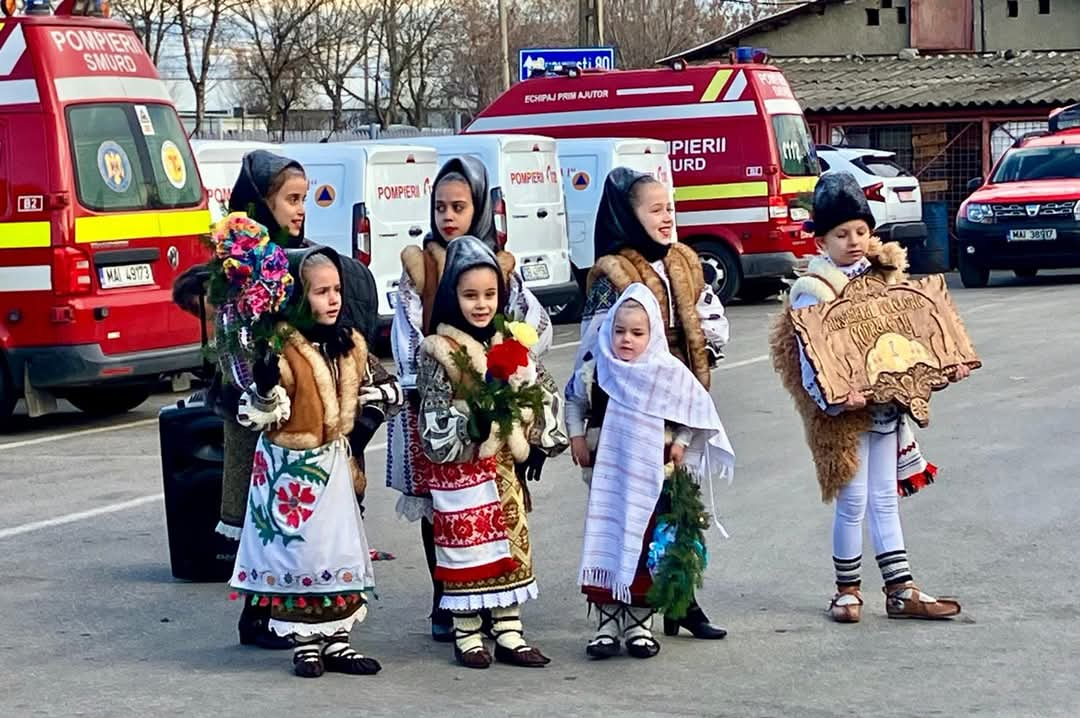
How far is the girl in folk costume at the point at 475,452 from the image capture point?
264 inches

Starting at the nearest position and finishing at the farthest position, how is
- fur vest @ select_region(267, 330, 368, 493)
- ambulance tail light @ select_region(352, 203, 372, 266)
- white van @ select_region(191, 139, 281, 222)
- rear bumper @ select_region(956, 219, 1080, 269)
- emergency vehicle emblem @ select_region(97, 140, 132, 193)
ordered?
1. fur vest @ select_region(267, 330, 368, 493)
2. emergency vehicle emblem @ select_region(97, 140, 132, 193)
3. white van @ select_region(191, 139, 281, 222)
4. ambulance tail light @ select_region(352, 203, 372, 266)
5. rear bumper @ select_region(956, 219, 1080, 269)

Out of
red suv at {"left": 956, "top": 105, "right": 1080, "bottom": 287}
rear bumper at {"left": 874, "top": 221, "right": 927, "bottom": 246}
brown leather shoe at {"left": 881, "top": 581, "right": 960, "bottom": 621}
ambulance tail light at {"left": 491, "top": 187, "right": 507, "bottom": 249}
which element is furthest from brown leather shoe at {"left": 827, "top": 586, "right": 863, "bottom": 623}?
rear bumper at {"left": 874, "top": 221, "right": 927, "bottom": 246}

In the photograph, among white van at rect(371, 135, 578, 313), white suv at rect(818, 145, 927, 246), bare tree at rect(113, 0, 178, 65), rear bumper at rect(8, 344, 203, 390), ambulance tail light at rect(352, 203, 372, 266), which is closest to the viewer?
rear bumper at rect(8, 344, 203, 390)

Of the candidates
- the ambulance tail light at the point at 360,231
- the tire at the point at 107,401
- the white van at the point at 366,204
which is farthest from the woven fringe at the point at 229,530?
the ambulance tail light at the point at 360,231

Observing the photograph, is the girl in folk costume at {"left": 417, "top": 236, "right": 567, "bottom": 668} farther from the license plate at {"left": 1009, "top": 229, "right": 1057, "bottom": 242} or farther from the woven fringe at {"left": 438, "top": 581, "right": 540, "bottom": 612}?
the license plate at {"left": 1009, "top": 229, "right": 1057, "bottom": 242}

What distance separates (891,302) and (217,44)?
166ft

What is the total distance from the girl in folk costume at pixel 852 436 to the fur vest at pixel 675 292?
0.40 metres

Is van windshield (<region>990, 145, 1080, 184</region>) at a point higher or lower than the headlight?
higher

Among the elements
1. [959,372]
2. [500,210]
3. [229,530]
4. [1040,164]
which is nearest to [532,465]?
[229,530]

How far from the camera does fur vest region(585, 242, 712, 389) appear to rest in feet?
23.4

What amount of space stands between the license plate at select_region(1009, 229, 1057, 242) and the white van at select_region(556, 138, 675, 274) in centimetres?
486

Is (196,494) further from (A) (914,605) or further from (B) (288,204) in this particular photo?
(A) (914,605)

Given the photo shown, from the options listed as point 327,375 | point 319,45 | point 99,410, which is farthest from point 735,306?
point 319,45

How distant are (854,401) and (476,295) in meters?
1.49
